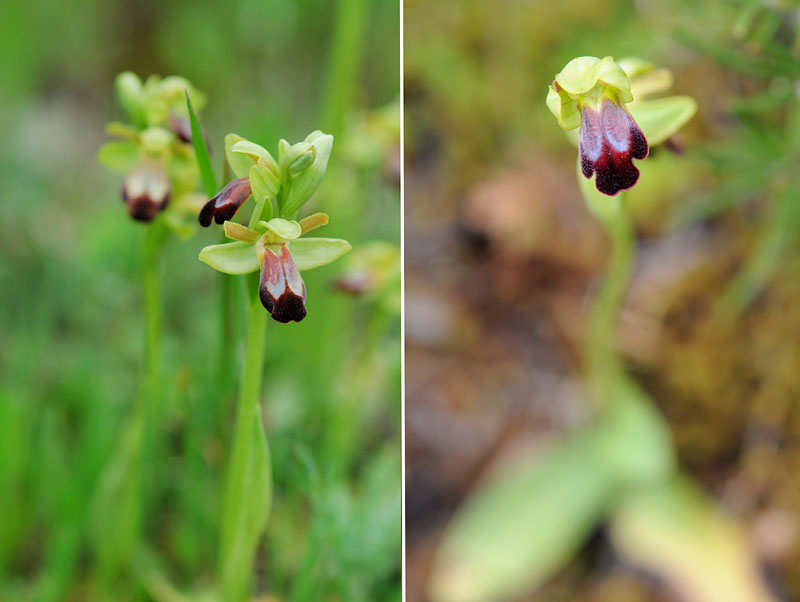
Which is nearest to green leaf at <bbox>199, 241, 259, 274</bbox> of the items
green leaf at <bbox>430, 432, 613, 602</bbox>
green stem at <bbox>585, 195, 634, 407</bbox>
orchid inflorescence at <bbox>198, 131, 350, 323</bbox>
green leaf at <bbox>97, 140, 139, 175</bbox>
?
orchid inflorescence at <bbox>198, 131, 350, 323</bbox>

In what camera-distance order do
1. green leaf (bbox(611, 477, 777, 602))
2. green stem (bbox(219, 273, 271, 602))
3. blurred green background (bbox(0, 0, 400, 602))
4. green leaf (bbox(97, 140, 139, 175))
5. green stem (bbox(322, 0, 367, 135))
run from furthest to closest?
green leaf (bbox(611, 477, 777, 602)) → green stem (bbox(322, 0, 367, 135)) → blurred green background (bbox(0, 0, 400, 602)) → green leaf (bbox(97, 140, 139, 175)) → green stem (bbox(219, 273, 271, 602))

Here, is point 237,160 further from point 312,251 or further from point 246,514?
point 246,514

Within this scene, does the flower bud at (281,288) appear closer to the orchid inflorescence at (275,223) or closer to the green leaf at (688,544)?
the orchid inflorescence at (275,223)

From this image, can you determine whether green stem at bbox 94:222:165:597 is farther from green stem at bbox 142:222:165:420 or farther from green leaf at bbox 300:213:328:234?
green leaf at bbox 300:213:328:234

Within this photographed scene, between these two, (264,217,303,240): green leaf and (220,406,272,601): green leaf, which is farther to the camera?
(220,406,272,601): green leaf

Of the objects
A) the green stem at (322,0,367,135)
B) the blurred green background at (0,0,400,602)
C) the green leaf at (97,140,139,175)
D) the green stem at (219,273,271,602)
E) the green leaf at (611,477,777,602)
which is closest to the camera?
the green stem at (219,273,271,602)

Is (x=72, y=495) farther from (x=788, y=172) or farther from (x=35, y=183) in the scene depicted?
(x=788, y=172)

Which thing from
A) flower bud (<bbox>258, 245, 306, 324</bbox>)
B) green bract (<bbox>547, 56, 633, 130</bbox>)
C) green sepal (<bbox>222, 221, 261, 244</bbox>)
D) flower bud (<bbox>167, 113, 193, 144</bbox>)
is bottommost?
flower bud (<bbox>258, 245, 306, 324</bbox>)
